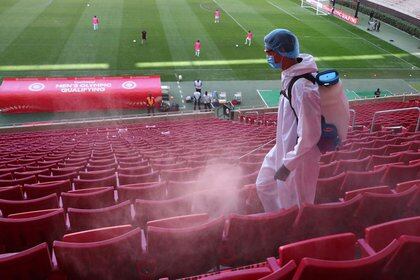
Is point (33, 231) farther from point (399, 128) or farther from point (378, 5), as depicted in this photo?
point (378, 5)

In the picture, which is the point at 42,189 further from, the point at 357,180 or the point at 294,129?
the point at 357,180

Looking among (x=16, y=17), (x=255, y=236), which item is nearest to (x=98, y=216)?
(x=255, y=236)

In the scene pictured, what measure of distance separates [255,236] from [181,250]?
0.65 meters

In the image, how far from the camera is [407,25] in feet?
106

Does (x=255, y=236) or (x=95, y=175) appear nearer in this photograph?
(x=255, y=236)

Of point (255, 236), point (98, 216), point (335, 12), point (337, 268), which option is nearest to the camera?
point (337, 268)

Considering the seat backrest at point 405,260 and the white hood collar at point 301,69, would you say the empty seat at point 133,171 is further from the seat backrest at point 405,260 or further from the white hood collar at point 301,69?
the seat backrest at point 405,260

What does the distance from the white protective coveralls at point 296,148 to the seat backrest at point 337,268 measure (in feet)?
4.00

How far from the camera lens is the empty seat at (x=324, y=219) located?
→ 3395 millimetres

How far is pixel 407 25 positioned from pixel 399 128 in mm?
28486

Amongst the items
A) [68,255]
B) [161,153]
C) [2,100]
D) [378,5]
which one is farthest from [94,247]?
[378,5]

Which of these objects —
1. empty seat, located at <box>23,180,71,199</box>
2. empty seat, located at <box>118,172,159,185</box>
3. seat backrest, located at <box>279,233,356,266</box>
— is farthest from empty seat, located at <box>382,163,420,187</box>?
empty seat, located at <box>23,180,71,199</box>

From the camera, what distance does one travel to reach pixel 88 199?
4445mm

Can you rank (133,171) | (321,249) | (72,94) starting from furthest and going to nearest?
(72,94) → (133,171) → (321,249)
